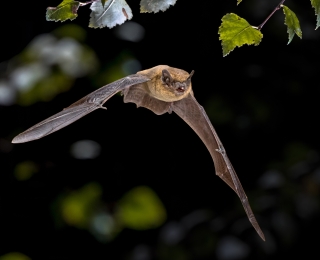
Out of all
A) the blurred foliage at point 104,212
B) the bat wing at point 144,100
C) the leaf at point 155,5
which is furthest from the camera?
the blurred foliage at point 104,212

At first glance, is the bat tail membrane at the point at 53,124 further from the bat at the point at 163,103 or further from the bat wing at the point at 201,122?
the bat wing at the point at 201,122

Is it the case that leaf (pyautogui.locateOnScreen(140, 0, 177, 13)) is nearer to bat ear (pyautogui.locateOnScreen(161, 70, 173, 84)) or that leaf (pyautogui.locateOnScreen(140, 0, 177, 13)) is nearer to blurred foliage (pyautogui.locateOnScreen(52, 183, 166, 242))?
bat ear (pyautogui.locateOnScreen(161, 70, 173, 84))

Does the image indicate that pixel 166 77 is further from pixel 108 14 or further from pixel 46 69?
pixel 46 69

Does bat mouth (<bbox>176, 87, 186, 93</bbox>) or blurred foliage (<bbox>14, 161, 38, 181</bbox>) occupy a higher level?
bat mouth (<bbox>176, 87, 186, 93</bbox>)

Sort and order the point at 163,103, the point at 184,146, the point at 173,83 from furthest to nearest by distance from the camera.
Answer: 1. the point at 184,146
2. the point at 163,103
3. the point at 173,83

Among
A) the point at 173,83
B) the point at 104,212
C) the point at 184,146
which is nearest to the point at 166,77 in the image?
the point at 173,83

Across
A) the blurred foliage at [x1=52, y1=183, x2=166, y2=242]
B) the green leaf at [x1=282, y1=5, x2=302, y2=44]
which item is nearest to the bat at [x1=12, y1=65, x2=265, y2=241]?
the green leaf at [x1=282, y1=5, x2=302, y2=44]

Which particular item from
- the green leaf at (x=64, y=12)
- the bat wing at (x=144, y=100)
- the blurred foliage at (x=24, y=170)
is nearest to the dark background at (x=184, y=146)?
the blurred foliage at (x=24, y=170)
